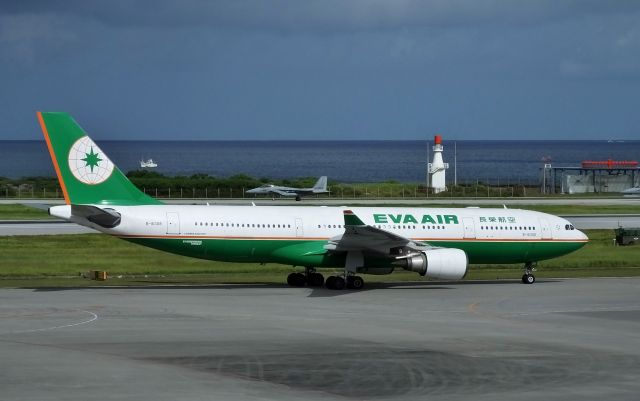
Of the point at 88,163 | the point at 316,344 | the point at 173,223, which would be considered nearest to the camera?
the point at 316,344

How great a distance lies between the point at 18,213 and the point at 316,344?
48238mm

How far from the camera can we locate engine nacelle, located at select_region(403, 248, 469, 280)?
35062mm

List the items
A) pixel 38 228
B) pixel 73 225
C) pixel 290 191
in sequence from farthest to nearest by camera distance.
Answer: pixel 290 191 → pixel 73 225 → pixel 38 228

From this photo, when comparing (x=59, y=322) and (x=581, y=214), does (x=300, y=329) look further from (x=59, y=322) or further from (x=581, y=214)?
(x=581, y=214)

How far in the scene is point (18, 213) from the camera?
67.8 m

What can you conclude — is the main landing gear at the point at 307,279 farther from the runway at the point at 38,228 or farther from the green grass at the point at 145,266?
the runway at the point at 38,228

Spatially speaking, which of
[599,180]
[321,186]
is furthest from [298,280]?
[599,180]

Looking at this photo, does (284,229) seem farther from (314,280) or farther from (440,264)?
(440,264)

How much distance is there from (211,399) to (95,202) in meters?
17.9

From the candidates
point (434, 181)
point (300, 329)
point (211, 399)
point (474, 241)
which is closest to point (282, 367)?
point (211, 399)

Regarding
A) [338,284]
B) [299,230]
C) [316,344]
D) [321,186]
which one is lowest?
[316,344]

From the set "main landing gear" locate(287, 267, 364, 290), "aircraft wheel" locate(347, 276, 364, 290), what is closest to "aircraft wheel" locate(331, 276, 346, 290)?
"main landing gear" locate(287, 267, 364, 290)

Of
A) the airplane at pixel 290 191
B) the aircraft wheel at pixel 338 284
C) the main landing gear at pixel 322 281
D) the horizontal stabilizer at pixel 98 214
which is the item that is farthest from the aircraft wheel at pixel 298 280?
the airplane at pixel 290 191

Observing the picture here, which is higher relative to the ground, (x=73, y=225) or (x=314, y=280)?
(x=73, y=225)
